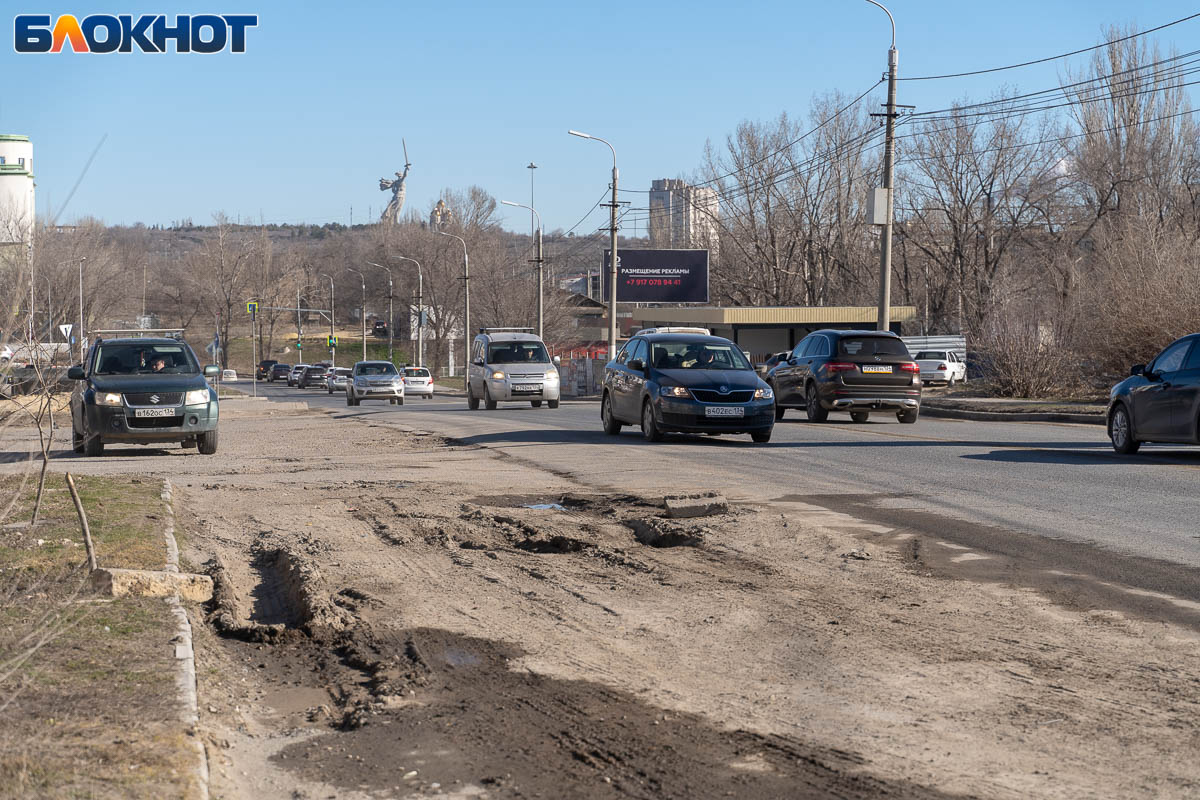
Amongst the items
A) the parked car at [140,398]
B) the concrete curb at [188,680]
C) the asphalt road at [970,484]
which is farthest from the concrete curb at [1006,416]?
the concrete curb at [188,680]

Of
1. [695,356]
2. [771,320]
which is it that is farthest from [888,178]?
[771,320]

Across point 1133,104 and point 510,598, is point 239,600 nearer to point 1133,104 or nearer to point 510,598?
point 510,598

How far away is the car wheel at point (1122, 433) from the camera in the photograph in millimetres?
16344

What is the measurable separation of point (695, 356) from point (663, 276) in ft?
170

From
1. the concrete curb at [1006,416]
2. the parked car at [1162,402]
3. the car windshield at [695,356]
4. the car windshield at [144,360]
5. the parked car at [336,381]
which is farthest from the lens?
the parked car at [336,381]

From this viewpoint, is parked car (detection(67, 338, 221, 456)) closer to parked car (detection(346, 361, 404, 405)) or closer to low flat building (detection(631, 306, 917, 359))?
parked car (detection(346, 361, 404, 405))

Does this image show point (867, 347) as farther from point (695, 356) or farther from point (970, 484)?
point (970, 484)

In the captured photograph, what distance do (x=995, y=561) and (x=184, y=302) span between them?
119 m

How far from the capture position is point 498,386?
32.0 meters

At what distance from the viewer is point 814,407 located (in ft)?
78.5

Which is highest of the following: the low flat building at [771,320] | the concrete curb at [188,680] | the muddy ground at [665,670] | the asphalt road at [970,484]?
the low flat building at [771,320]

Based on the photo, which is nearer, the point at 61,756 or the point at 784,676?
the point at 61,756

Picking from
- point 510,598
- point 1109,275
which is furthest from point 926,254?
point 510,598

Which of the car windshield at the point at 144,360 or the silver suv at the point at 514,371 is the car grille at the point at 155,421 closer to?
the car windshield at the point at 144,360
